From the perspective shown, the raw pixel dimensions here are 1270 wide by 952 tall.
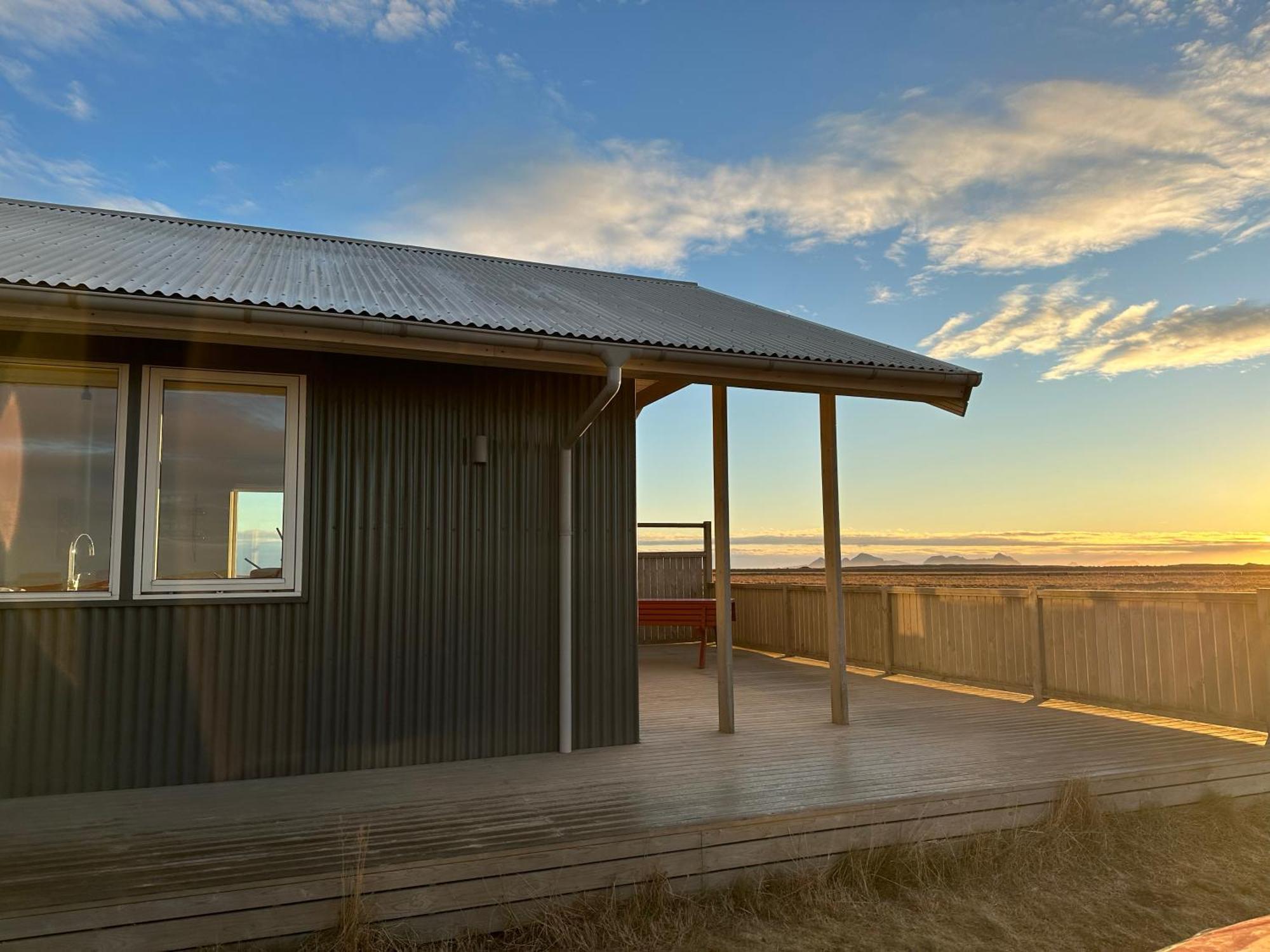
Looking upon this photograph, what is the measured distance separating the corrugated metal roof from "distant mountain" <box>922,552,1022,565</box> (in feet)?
157

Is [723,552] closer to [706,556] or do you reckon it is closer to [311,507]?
[311,507]

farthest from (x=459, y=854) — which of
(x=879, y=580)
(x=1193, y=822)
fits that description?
(x=879, y=580)

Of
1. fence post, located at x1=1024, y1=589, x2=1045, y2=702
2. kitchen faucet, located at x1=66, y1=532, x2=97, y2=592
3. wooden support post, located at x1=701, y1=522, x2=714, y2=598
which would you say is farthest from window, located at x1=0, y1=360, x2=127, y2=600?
wooden support post, located at x1=701, y1=522, x2=714, y2=598

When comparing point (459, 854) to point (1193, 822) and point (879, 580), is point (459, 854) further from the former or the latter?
point (879, 580)

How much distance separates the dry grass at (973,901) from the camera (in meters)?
3.14

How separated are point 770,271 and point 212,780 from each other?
10.1 meters

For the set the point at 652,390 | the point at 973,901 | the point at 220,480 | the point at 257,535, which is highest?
the point at 652,390

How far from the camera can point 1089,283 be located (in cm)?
1067

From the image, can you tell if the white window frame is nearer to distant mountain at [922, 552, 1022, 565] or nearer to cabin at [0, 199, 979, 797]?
cabin at [0, 199, 979, 797]

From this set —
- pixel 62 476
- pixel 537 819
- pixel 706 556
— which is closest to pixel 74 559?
pixel 62 476

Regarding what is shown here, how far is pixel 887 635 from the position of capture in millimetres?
8703

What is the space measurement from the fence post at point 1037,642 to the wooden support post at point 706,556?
5577 millimetres

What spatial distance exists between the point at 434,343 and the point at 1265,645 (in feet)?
19.0

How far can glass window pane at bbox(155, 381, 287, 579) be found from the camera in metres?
4.38
